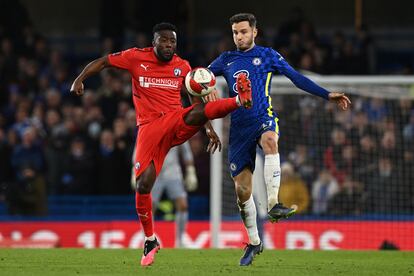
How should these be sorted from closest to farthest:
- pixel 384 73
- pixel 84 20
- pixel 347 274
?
1. pixel 347 274
2. pixel 384 73
3. pixel 84 20

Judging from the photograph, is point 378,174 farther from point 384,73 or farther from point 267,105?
point 267,105

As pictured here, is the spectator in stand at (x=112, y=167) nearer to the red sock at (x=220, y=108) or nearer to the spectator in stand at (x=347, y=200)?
the spectator in stand at (x=347, y=200)

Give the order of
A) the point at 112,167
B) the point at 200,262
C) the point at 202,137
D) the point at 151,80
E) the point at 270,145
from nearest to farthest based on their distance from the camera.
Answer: the point at 270,145, the point at 151,80, the point at 200,262, the point at 112,167, the point at 202,137

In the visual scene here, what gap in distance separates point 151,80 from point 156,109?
322 mm

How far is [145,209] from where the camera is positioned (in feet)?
36.4

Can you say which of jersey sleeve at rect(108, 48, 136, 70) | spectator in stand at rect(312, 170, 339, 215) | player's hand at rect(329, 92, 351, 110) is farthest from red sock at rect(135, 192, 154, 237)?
spectator in stand at rect(312, 170, 339, 215)

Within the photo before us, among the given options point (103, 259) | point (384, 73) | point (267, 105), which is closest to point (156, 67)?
point (267, 105)

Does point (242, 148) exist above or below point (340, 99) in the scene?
below

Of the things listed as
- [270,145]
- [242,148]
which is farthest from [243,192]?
[270,145]

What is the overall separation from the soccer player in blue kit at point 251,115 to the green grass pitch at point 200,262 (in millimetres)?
606

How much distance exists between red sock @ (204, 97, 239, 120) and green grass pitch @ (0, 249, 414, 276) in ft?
4.87

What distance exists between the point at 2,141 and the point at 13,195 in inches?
66.2

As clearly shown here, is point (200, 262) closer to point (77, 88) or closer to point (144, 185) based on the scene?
point (144, 185)

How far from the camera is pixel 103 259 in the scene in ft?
40.0
